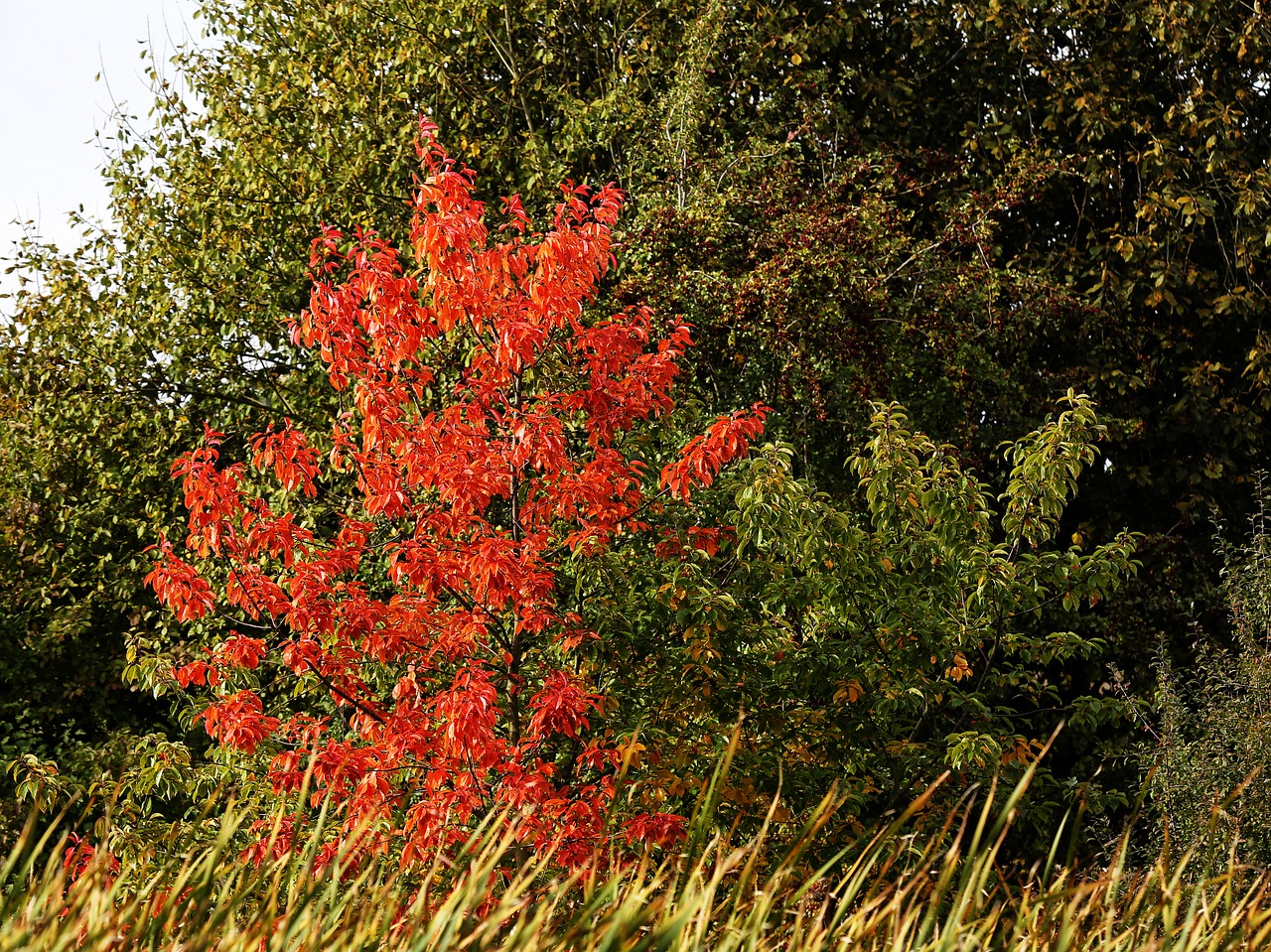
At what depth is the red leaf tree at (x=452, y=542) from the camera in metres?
5.07

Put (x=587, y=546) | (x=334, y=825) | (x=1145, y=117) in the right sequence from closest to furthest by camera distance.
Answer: (x=334, y=825) → (x=587, y=546) → (x=1145, y=117)

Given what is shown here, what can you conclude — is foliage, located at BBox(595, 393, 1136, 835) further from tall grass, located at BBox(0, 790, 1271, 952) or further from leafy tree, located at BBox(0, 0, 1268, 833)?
leafy tree, located at BBox(0, 0, 1268, 833)

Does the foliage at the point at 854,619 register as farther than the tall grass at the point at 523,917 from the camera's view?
Yes

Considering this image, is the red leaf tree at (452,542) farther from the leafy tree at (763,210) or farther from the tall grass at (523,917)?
the leafy tree at (763,210)

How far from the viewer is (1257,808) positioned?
21.2 ft

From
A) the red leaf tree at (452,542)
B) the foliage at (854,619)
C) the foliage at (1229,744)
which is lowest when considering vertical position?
the foliage at (1229,744)

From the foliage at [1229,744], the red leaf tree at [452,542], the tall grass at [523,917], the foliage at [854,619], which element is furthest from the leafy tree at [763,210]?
the tall grass at [523,917]

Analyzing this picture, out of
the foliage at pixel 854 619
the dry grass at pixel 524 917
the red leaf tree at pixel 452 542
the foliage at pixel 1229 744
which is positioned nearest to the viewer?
the dry grass at pixel 524 917

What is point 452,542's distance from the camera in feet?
18.4

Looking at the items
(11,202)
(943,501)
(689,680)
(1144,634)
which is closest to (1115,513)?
(1144,634)

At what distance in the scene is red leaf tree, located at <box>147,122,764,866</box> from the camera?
5.07m

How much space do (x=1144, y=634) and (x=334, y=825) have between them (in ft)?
21.7

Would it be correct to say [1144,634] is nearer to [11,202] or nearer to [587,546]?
[587,546]

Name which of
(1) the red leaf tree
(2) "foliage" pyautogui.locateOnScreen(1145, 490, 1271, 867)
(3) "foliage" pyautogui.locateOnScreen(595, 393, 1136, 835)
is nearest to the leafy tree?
(2) "foliage" pyautogui.locateOnScreen(1145, 490, 1271, 867)
